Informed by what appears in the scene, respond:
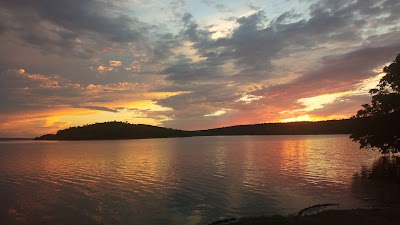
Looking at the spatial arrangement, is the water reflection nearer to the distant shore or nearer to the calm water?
the calm water

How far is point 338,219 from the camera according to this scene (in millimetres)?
27875

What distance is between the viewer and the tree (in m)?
65.6

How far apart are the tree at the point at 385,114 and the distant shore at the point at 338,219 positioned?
41296 mm

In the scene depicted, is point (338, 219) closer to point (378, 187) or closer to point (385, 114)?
point (378, 187)

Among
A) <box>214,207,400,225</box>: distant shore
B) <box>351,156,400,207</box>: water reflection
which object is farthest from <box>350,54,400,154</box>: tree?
<box>214,207,400,225</box>: distant shore

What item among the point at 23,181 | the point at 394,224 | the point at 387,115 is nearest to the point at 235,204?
the point at 394,224

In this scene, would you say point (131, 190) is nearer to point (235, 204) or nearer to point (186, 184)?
point (186, 184)

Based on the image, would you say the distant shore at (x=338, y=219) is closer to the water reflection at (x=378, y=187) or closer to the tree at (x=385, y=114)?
the water reflection at (x=378, y=187)

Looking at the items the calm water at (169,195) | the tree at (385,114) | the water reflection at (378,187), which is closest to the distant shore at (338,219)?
the calm water at (169,195)

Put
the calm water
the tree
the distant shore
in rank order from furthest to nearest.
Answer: the tree < the calm water < the distant shore

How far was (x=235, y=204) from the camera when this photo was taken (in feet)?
123

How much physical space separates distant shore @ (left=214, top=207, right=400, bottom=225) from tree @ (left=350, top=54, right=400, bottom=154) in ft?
135

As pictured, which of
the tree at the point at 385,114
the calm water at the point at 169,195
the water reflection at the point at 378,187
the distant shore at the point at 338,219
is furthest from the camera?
the tree at the point at 385,114

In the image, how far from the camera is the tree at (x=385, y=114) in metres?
65.6
